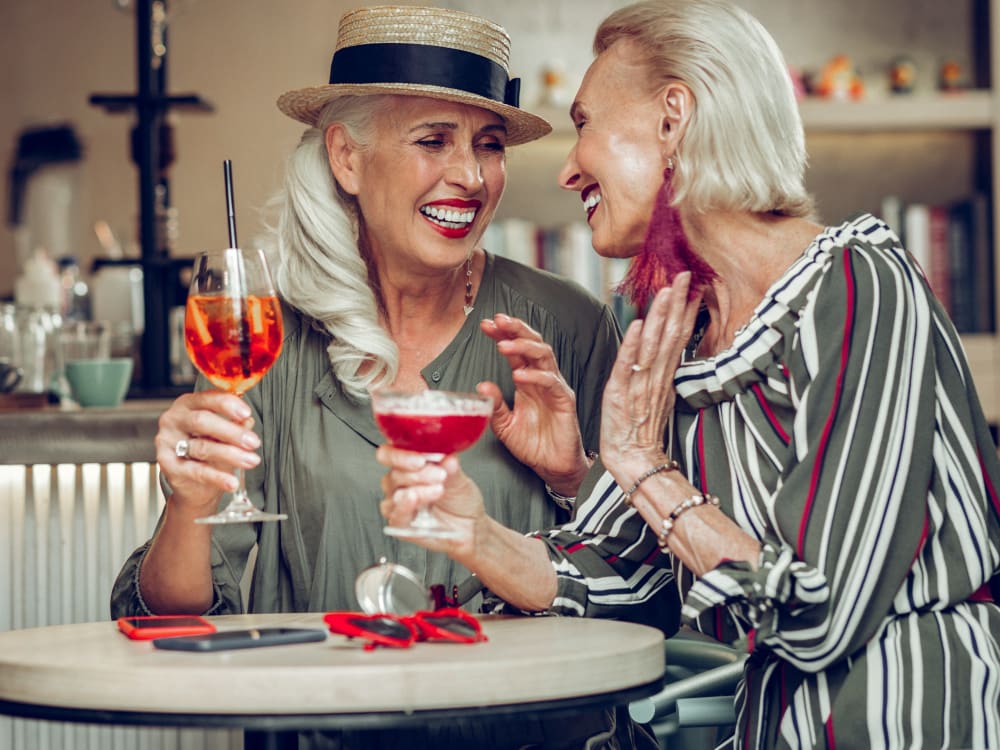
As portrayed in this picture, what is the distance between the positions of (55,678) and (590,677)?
499 millimetres

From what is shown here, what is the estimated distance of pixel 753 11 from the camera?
155 inches

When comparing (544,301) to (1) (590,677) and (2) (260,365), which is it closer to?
(2) (260,365)

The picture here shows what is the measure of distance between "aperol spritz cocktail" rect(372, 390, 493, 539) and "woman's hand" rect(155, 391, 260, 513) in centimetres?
20

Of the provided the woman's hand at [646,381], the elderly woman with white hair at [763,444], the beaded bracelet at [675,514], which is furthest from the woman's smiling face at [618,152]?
the beaded bracelet at [675,514]

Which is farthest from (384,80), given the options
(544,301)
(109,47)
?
(109,47)

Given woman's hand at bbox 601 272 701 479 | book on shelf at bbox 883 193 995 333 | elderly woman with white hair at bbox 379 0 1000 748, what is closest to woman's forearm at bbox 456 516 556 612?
elderly woman with white hair at bbox 379 0 1000 748

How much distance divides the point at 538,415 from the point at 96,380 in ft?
3.39

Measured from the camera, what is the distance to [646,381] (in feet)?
5.45

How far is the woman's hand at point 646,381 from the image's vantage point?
1.65 meters

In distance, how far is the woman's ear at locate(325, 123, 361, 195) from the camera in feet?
7.18

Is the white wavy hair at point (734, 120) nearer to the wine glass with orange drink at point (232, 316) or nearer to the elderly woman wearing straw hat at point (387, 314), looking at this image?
the elderly woman wearing straw hat at point (387, 314)

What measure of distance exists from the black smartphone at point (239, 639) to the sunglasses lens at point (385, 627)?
0.04m

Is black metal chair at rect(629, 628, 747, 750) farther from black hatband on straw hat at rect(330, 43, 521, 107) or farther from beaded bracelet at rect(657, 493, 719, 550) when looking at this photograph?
black hatband on straw hat at rect(330, 43, 521, 107)

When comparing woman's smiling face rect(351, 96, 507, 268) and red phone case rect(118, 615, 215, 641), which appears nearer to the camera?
red phone case rect(118, 615, 215, 641)
